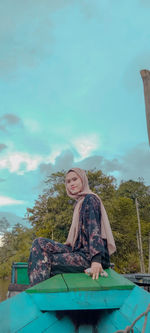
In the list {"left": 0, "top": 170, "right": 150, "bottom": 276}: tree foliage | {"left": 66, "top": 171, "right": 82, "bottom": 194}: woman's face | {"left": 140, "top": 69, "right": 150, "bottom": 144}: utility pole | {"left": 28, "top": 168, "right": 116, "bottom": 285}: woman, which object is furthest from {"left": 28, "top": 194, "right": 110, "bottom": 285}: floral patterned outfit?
{"left": 0, "top": 170, "right": 150, "bottom": 276}: tree foliage

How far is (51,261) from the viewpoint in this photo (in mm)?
2189

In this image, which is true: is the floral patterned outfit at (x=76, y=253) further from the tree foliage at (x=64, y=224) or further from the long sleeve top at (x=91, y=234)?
the tree foliage at (x=64, y=224)

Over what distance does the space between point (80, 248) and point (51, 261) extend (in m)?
0.29

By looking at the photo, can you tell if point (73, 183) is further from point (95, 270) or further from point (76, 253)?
point (95, 270)

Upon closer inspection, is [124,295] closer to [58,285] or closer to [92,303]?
[92,303]

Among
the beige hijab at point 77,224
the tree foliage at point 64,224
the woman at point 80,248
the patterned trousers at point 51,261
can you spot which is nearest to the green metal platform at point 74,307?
the woman at point 80,248

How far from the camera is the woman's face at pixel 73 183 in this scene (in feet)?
9.02

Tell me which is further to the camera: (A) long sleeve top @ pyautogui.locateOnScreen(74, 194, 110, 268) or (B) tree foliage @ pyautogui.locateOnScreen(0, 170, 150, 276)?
(B) tree foliage @ pyautogui.locateOnScreen(0, 170, 150, 276)

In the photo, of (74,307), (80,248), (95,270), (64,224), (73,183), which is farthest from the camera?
(64,224)

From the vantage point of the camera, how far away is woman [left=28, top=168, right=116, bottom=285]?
2.09 meters

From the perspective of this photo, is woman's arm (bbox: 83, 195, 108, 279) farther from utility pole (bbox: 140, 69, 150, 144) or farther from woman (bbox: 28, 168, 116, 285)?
utility pole (bbox: 140, 69, 150, 144)

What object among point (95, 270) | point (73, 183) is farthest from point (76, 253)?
point (73, 183)

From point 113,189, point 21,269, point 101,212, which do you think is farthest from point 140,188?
point 101,212

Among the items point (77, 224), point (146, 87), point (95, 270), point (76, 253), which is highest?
point (146, 87)
